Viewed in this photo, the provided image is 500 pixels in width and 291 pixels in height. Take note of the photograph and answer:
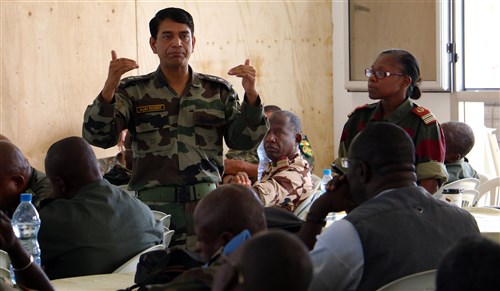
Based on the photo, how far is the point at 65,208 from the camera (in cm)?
323

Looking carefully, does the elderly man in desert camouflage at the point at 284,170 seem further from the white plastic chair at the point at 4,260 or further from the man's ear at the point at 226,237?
the man's ear at the point at 226,237

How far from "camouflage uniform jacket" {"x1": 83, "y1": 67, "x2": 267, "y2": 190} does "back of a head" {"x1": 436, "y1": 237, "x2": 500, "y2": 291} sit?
2.41 m

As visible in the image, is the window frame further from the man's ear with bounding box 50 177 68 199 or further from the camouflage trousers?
the man's ear with bounding box 50 177 68 199

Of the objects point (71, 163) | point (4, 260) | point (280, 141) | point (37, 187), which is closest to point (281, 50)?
point (280, 141)

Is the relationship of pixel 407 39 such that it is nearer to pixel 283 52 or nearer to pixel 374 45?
pixel 374 45

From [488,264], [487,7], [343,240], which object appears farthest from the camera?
[487,7]

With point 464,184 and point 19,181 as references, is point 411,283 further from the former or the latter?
point 464,184

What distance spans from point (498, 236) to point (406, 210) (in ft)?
4.05

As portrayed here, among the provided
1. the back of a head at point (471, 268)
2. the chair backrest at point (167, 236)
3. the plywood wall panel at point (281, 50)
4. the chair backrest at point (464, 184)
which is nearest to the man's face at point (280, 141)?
the chair backrest at point (464, 184)

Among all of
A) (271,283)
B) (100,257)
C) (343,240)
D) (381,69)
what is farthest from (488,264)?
(381,69)

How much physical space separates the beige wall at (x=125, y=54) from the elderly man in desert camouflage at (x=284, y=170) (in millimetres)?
2335

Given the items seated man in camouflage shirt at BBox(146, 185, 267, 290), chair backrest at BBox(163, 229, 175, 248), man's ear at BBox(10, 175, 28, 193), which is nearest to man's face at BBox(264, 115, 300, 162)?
chair backrest at BBox(163, 229, 175, 248)

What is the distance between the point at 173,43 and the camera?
400 cm

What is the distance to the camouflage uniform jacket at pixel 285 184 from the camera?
16.2 ft
